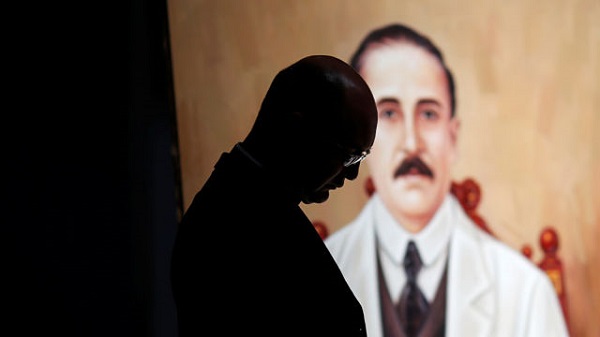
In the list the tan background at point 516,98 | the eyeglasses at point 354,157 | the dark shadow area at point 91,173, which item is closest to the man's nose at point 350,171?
the eyeglasses at point 354,157

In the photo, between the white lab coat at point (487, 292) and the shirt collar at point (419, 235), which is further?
the shirt collar at point (419, 235)

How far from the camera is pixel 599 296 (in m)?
2.62

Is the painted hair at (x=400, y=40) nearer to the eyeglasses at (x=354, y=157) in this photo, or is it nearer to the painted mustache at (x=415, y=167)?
the painted mustache at (x=415, y=167)

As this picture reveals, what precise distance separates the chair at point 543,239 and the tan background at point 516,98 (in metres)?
0.02

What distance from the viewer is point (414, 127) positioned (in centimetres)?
277

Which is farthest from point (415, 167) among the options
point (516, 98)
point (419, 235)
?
point (516, 98)

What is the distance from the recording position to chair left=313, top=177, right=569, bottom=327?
2652 mm

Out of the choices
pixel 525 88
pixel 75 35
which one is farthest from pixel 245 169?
pixel 75 35

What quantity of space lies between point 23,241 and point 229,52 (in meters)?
0.78

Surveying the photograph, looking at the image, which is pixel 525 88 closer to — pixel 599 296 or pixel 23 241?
pixel 599 296

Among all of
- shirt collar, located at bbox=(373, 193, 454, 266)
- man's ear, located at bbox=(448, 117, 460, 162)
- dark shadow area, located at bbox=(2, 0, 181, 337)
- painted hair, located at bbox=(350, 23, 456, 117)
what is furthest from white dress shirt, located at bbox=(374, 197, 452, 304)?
dark shadow area, located at bbox=(2, 0, 181, 337)

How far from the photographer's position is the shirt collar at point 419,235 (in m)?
2.77

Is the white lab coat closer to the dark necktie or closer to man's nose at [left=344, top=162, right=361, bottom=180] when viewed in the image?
the dark necktie

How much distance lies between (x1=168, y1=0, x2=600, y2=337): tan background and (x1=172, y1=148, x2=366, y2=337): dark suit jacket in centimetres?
142
